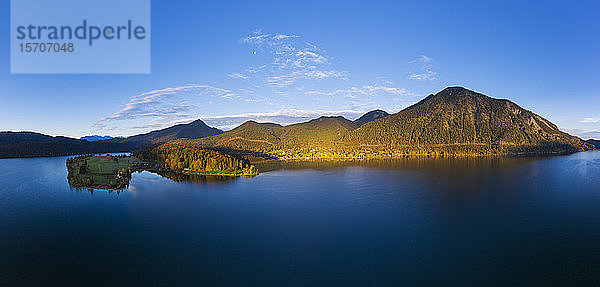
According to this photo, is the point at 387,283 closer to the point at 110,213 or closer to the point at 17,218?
the point at 110,213

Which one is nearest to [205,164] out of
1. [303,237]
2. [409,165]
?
[303,237]

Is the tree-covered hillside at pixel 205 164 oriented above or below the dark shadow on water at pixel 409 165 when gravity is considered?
above

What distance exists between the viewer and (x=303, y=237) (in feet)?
116

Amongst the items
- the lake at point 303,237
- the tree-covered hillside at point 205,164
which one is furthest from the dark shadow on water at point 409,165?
the lake at point 303,237

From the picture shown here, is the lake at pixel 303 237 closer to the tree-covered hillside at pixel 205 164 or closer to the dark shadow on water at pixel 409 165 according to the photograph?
the tree-covered hillside at pixel 205 164

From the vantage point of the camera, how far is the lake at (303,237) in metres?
25.9

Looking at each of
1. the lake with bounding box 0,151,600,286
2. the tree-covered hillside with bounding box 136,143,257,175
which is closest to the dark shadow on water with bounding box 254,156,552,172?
the tree-covered hillside with bounding box 136,143,257,175

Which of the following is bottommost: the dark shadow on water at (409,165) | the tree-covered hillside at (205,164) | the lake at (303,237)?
the lake at (303,237)

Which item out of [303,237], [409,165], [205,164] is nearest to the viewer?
[303,237]

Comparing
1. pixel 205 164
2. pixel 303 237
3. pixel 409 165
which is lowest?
pixel 303 237

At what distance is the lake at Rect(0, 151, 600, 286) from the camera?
25906 mm

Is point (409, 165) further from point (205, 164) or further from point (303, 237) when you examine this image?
point (303, 237)

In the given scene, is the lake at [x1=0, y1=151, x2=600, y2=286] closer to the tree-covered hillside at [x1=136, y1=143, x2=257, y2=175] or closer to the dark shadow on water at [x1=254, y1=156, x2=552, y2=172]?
the tree-covered hillside at [x1=136, y1=143, x2=257, y2=175]

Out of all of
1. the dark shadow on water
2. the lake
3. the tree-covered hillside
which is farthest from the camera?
the dark shadow on water
